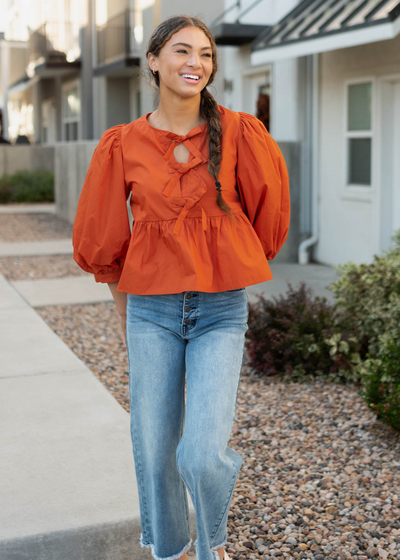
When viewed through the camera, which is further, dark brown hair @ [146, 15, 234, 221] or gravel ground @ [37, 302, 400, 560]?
gravel ground @ [37, 302, 400, 560]

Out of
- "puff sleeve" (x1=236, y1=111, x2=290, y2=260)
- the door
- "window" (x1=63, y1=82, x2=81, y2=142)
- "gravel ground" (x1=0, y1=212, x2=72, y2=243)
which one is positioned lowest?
"gravel ground" (x1=0, y1=212, x2=72, y2=243)

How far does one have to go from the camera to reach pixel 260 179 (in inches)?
92.0

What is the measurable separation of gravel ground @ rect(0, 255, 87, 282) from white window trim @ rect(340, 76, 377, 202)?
3363 millimetres

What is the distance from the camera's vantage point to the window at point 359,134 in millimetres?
8297

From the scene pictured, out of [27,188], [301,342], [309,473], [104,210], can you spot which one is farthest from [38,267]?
[27,188]

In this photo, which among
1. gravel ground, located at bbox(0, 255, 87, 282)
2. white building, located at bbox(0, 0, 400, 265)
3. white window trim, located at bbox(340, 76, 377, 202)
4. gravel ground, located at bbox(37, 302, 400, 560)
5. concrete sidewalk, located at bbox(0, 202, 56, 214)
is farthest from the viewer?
concrete sidewalk, located at bbox(0, 202, 56, 214)

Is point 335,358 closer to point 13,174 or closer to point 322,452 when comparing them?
point 322,452

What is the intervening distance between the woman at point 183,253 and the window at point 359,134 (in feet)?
20.5

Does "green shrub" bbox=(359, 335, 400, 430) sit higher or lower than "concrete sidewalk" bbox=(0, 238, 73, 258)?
lower

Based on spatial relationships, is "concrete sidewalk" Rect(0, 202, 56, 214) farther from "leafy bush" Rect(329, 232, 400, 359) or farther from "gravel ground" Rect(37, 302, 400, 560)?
"leafy bush" Rect(329, 232, 400, 359)

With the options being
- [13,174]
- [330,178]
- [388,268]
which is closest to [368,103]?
[330,178]

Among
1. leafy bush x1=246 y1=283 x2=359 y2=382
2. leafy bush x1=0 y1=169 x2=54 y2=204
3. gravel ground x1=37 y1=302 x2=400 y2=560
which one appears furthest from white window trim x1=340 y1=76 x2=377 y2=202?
leafy bush x1=0 y1=169 x2=54 y2=204

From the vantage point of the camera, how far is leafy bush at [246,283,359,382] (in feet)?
15.9

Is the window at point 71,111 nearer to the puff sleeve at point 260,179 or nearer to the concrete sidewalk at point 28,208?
the concrete sidewalk at point 28,208
